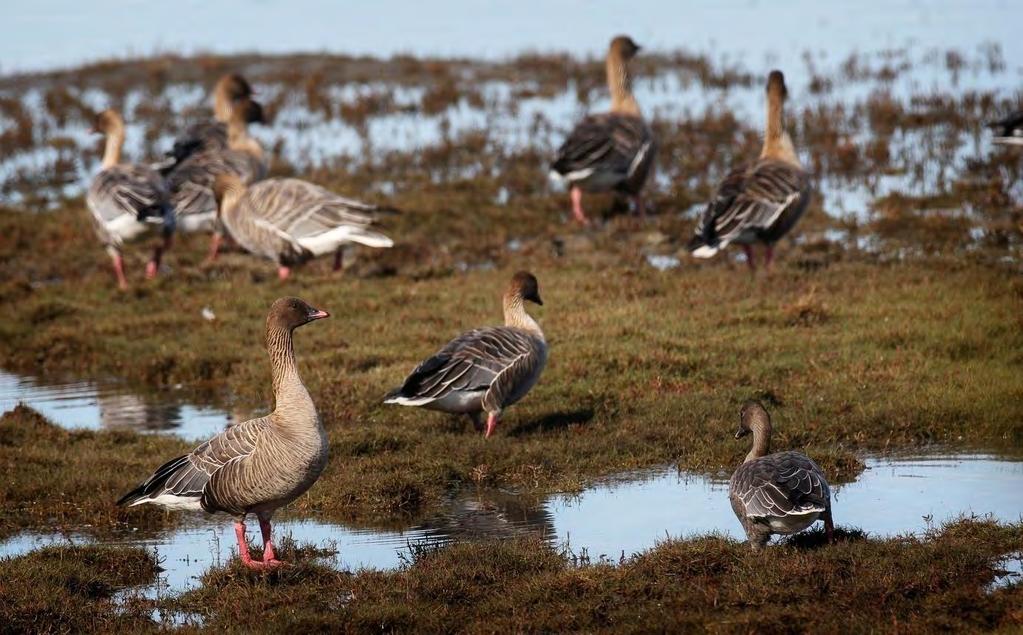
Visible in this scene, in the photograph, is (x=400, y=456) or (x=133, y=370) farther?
(x=133, y=370)

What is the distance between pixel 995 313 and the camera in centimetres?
1436

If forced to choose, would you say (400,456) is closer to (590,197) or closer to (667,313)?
(667,313)

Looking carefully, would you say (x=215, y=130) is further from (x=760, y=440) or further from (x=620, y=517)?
(x=760, y=440)

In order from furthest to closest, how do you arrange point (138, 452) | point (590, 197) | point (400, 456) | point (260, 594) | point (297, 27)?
point (297, 27), point (590, 197), point (138, 452), point (400, 456), point (260, 594)

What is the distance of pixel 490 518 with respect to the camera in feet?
33.9

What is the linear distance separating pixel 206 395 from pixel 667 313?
5178mm

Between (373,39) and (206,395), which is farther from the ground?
(373,39)

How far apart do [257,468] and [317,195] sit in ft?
33.1

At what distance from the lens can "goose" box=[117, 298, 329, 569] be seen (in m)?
9.14

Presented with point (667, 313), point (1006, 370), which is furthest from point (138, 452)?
point (1006, 370)

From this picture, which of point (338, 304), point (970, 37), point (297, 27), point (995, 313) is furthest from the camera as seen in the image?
point (297, 27)

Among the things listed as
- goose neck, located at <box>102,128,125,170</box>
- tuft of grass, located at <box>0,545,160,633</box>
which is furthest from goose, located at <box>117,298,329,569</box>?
goose neck, located at <box>102,128,125,170</box>

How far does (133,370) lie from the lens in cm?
1574

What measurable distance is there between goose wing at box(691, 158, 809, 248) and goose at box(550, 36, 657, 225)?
10.8 feet
